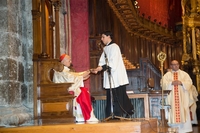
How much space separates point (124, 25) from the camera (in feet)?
39.5

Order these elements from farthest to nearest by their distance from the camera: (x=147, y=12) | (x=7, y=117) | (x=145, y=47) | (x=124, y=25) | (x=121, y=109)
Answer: (x=147, y=12) → (x=145, y=47) → (x=124, y=25) → (x=121, y=109) → (x=7, y=117)

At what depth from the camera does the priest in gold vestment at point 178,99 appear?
Answer: 885 cm

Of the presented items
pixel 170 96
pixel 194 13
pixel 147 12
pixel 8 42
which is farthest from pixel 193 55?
pixel 8 42

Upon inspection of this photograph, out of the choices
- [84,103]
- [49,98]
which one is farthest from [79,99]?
[49,98]

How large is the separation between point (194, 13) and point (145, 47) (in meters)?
2.24

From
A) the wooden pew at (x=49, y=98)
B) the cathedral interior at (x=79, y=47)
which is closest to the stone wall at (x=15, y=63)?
the cathedral interior at (x=79, y=47)

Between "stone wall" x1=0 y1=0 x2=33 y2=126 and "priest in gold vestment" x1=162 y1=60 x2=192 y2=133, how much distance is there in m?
3.66

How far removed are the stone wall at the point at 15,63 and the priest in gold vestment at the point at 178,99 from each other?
3.66 metres

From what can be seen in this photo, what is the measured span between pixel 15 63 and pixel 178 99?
435cm

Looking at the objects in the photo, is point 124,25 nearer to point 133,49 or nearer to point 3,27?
point 133,49

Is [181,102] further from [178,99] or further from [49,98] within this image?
[49,98]

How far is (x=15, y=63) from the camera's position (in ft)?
20.5

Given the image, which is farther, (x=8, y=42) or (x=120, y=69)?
(x=120, y=69)

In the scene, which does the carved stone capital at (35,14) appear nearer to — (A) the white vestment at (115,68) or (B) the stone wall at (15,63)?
(B) the stone wall at (15,63)
